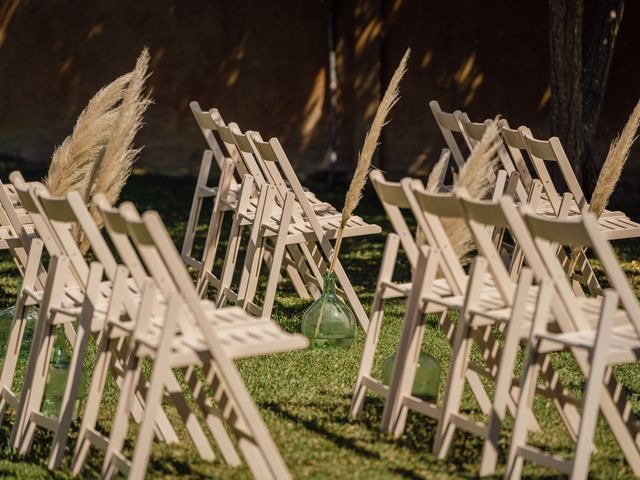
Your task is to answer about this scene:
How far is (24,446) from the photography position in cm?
433

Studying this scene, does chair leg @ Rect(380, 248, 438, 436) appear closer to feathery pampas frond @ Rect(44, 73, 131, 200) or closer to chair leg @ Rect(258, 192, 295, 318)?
feathery pampas frond @ Rect(44, 73, 131, 200)

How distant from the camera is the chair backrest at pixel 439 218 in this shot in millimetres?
3973

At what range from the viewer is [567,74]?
9008mm

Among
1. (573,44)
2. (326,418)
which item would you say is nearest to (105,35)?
(573,44)

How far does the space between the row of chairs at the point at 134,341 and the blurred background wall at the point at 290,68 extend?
767cm

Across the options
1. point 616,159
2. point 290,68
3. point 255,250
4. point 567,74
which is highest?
point 567,74

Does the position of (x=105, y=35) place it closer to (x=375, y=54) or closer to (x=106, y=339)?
(x=375, y=54)

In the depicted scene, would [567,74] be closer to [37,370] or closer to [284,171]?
[284,171]

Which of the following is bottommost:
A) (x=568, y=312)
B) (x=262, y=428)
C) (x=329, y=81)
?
(x=262, y=428)

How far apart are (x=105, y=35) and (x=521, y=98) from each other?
4347mm

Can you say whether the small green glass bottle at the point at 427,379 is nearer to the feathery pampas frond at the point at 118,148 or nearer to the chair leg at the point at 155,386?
the feathery pampas frond at the point at 118,148

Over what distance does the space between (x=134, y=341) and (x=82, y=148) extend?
53.2 inches

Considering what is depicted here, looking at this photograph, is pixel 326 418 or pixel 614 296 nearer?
pixel 614 296

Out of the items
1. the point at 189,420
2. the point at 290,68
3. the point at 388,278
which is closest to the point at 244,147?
the point at 388,278
